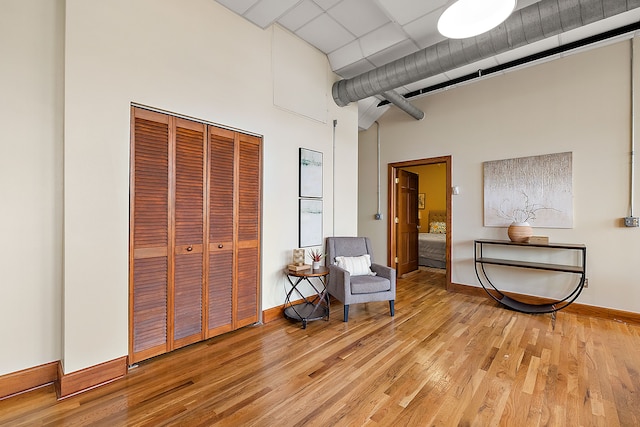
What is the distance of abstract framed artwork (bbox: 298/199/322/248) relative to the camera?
139 inches

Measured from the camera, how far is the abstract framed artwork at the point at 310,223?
3.53 meters

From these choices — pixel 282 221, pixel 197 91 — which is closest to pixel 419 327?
pixel 282 221

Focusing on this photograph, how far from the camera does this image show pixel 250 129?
2996 mm

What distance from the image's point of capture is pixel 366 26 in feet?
10.5

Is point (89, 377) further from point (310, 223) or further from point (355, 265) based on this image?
point (355, 265)

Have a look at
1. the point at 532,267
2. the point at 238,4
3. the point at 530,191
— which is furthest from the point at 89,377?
the point at 530,191

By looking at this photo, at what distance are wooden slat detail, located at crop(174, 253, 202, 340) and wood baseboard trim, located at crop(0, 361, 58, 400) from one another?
31.6 inches

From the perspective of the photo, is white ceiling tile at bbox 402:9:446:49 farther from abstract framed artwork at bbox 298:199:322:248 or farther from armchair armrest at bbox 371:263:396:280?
armchair armrest at bbox 371:263:396:280

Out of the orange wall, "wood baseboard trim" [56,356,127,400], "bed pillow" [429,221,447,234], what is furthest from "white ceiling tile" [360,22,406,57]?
"bed pillow" [429,221,447,234]

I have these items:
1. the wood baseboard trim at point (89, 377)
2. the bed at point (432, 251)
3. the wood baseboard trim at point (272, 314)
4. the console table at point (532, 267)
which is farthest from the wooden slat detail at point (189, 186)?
the bed at point (432, 251)

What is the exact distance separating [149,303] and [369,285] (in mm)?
2183

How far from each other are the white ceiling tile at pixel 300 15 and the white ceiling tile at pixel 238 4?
448mm

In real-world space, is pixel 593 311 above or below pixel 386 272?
below

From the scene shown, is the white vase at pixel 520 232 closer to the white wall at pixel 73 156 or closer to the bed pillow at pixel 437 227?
the bed pillow at pixel 437 227
